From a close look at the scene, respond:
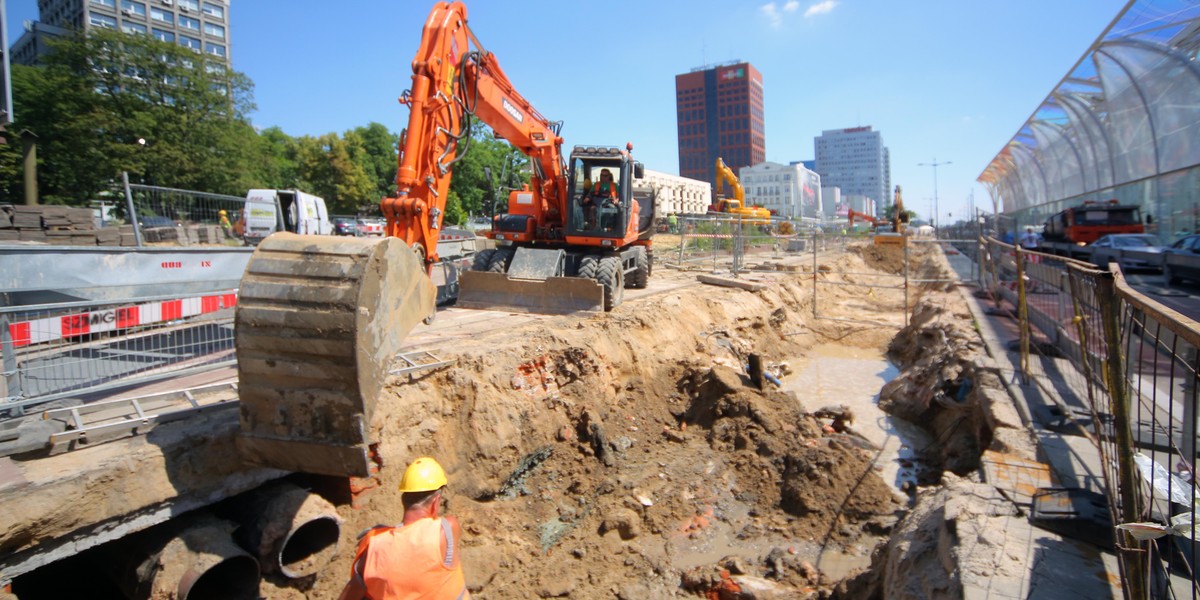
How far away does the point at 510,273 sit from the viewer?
935 centimetres

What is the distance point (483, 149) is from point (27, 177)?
2699 centimetres

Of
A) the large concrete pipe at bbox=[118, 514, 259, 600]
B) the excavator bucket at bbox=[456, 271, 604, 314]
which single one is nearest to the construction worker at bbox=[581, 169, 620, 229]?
the excavator bucket at bbox=[456, 271, 604, 314]

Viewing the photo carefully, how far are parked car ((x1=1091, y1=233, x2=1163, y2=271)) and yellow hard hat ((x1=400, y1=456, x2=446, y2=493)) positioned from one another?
15111 mm

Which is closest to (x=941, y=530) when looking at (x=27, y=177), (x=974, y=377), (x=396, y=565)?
(x=396, y=565)

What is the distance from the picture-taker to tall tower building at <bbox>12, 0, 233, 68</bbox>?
5975 cm

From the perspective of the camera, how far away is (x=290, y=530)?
12.5 ft

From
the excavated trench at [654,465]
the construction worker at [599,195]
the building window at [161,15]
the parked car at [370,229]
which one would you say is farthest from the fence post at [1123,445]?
the building window at [161,15]

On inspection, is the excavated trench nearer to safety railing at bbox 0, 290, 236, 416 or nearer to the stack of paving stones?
safety railing at bbox 0, 290, 236, 416

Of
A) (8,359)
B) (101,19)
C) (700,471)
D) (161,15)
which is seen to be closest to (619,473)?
(700,471)

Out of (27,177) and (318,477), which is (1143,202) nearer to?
(318,477)

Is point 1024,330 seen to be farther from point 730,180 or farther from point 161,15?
point 161,15

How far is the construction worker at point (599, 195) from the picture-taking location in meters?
10.1

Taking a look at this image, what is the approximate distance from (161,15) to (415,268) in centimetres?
8139

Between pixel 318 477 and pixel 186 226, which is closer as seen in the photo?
pixel 318 477
